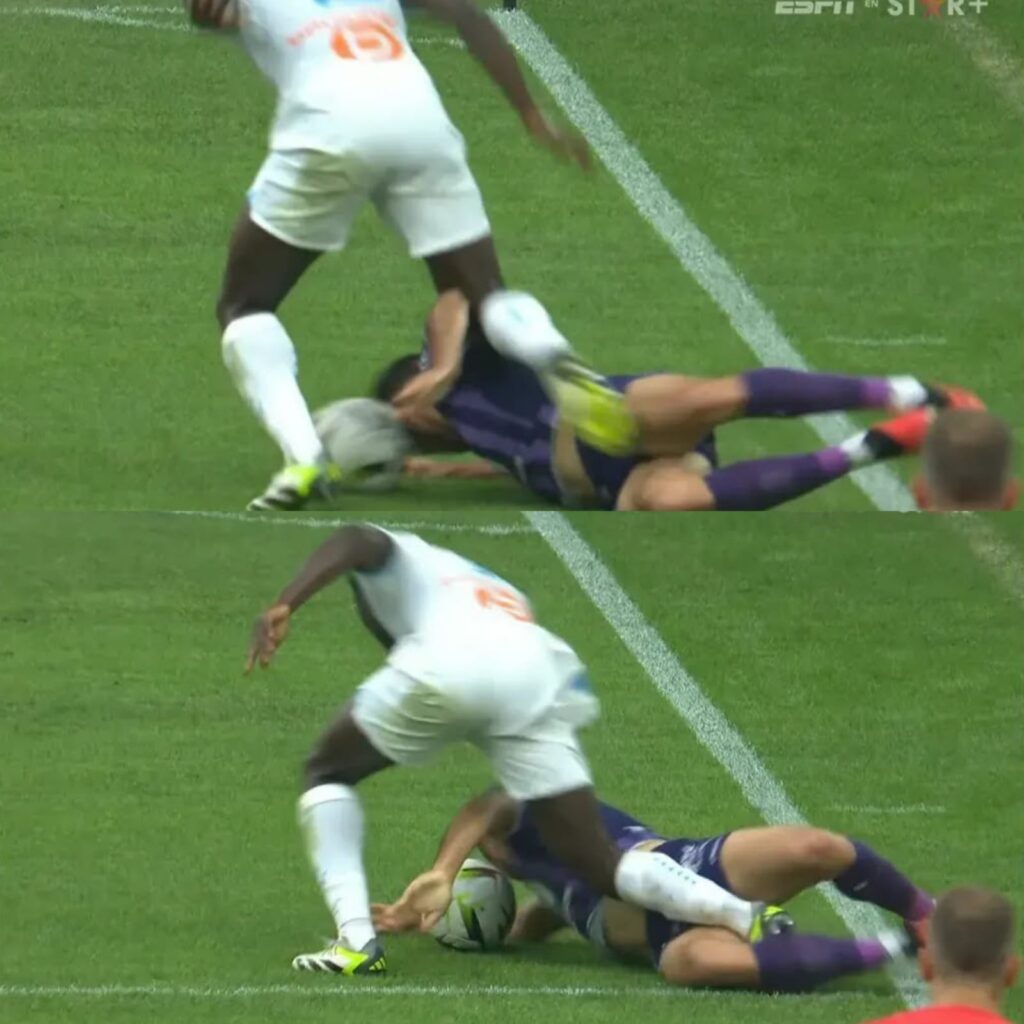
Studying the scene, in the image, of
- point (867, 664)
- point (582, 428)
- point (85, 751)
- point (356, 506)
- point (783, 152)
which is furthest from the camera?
point (783, 152)

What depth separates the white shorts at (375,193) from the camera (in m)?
10.4

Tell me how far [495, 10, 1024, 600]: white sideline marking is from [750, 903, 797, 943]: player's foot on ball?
2920mm

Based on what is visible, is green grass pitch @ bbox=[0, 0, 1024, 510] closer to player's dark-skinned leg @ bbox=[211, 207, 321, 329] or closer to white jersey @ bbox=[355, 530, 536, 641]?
player's dark-skinned leg @ bbox=[211, 207, 321, 329]

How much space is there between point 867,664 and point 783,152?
230 cm

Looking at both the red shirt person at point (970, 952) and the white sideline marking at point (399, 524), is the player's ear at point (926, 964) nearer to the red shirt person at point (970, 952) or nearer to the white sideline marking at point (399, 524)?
the red shirt person at point (970, 952)

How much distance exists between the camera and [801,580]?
1385 cm

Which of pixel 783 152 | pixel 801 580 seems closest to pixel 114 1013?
pixel 801 580

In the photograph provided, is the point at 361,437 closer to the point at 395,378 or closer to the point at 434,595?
the point at 395,378

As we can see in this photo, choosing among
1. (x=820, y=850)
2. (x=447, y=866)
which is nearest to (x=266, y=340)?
(x=447, y=866)

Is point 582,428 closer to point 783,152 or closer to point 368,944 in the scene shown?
point 368,944

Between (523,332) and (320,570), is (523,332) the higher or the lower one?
the higher one

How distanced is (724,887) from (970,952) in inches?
65.2

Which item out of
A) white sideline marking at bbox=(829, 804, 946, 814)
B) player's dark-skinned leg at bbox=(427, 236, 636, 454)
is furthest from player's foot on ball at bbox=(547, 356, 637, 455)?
white sideline marking at bbox=(829, 804, 946, 814)

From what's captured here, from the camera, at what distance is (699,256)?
1358 cm
